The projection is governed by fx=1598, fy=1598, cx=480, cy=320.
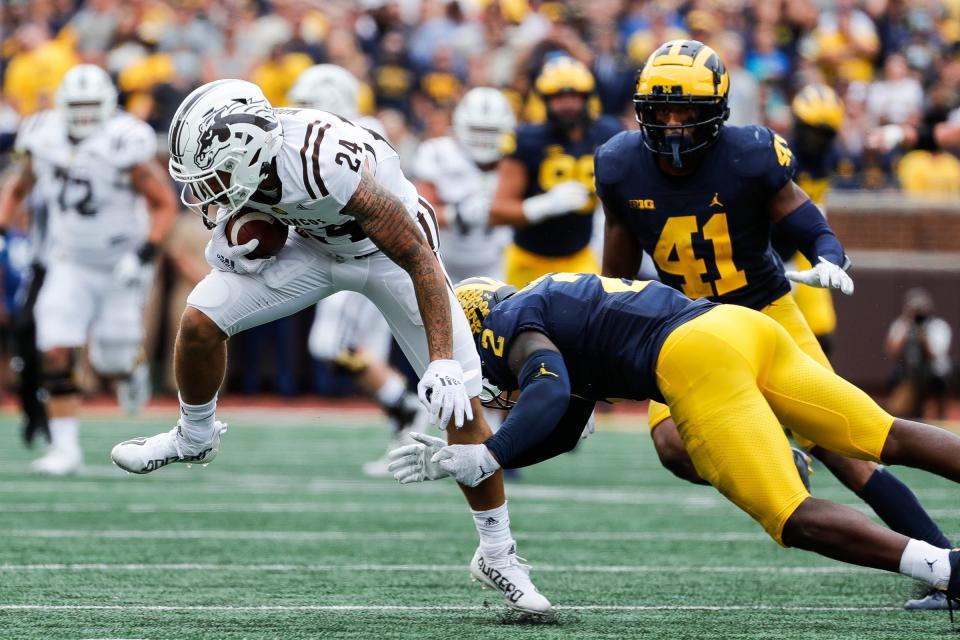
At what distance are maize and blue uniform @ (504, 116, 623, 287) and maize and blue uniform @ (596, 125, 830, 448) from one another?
3056 mm

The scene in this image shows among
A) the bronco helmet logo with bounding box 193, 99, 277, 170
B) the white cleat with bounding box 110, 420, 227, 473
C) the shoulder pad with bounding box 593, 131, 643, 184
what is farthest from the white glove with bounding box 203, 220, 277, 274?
the shoulder pad with bounding box 593, 131, 643, 184

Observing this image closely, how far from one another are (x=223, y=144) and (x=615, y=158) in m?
1.35

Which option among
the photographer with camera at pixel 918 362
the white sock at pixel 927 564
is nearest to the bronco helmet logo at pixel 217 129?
the white sock at pixel 927 564

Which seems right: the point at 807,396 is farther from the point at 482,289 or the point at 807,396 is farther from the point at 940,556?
the point at 482,289

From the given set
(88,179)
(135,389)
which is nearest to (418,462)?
(88,179)

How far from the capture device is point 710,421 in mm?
3898

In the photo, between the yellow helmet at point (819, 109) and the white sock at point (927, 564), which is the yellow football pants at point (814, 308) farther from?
the white sock at point (927, 564)

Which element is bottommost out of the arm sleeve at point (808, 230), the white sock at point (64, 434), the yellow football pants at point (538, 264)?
the white sock at point (64, 434)

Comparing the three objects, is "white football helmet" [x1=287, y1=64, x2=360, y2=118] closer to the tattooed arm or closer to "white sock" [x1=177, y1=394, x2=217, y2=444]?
"white sock" [x1=177, y1=394, x2=217, y2=444]

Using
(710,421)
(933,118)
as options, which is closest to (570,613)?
(710,421)

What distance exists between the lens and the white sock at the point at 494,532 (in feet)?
14.4

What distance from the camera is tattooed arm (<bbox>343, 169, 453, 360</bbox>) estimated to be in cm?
424

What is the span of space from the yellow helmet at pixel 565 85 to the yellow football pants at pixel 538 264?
688mm

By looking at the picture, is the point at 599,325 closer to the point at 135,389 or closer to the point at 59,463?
the point at 59,463
